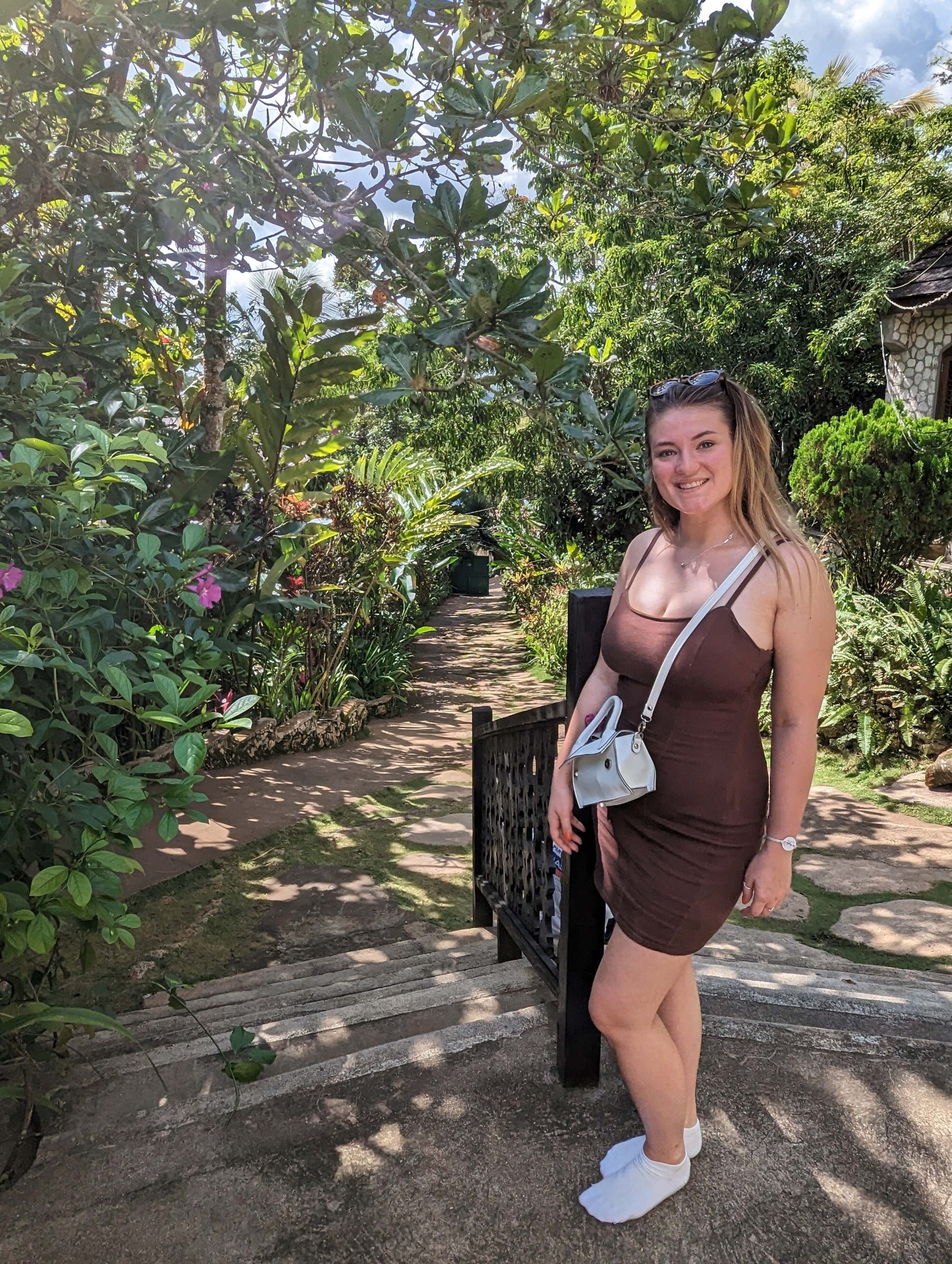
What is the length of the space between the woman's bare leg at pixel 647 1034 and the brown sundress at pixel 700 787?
0.14 feet

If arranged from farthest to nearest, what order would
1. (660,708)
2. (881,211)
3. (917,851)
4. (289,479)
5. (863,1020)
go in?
(881,211) < (917,851) < (289,479) < (863,1020) < (660,708)

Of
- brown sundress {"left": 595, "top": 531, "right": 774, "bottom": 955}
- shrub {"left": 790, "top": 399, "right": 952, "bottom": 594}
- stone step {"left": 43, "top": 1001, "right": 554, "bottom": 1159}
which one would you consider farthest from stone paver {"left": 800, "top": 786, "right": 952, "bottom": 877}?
brown sundress {"left": 595, "top": 531, "right": 774, "bottom": 955}

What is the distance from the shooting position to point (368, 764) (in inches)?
238

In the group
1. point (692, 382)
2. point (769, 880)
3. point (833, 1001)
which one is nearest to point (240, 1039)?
point (769, 880)

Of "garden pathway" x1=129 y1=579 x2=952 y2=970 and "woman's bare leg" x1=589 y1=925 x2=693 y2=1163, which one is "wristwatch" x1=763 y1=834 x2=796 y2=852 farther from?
"garden pathway" x1=129 y1=579 x2=952 y2=970

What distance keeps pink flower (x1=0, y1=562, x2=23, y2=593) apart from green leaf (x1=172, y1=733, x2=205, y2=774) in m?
0.46

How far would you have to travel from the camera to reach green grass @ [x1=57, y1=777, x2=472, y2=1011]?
3113 millimetres

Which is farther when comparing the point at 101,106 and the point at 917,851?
the point at 917,851

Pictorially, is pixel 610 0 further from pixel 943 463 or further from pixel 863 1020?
pixel 943 463

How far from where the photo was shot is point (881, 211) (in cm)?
1346

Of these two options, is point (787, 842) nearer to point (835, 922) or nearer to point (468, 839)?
point (835, 922)

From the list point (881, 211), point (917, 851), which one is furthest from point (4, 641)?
point (881, 211)

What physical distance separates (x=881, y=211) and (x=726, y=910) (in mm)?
15264

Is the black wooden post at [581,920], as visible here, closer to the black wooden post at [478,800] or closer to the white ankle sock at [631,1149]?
the white ankle sock at [631,1149]
